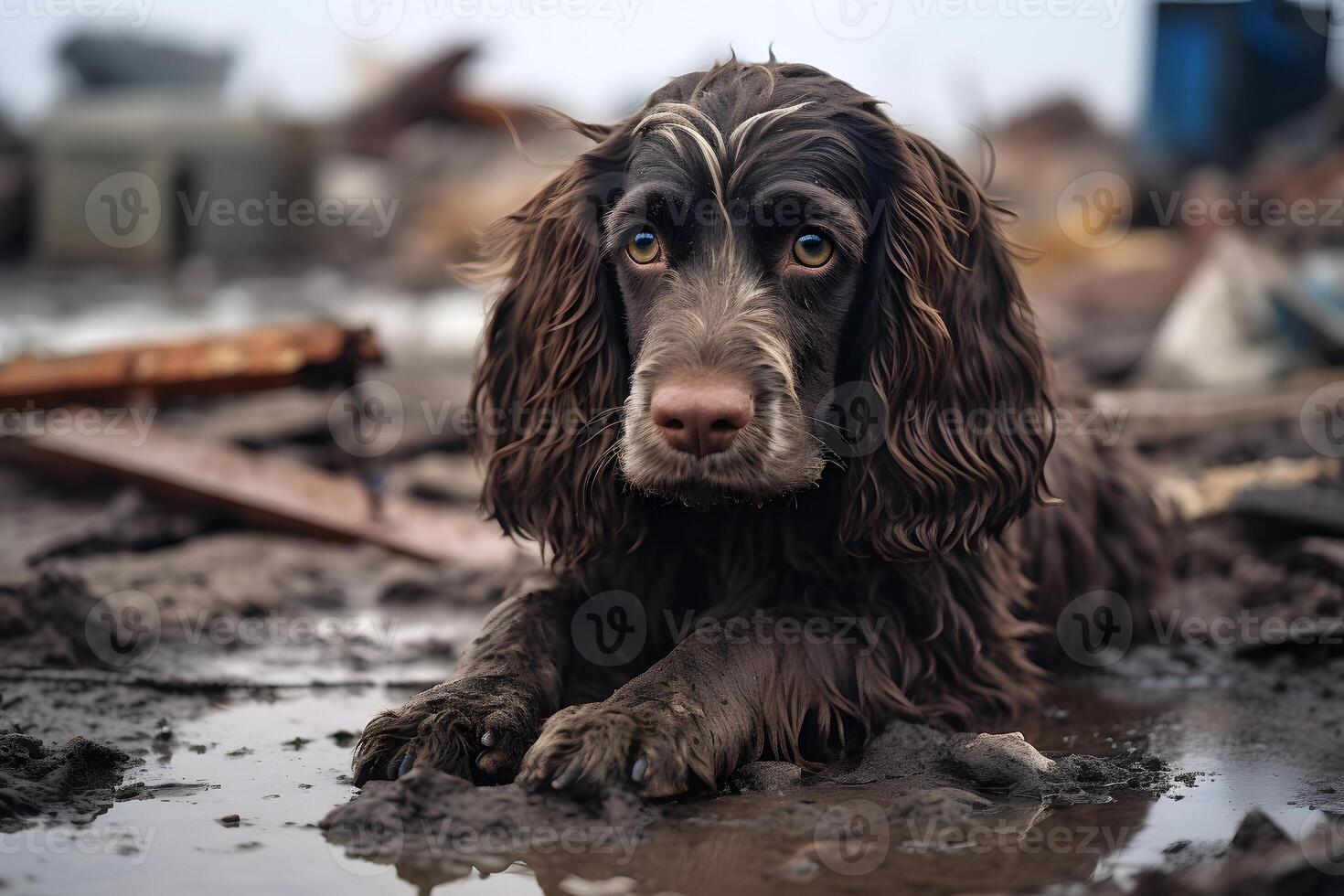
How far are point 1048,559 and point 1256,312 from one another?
609cm

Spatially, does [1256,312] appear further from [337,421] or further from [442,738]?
[442,738]

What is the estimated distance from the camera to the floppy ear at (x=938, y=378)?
3.60 metres

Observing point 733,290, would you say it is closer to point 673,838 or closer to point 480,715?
point 480,715

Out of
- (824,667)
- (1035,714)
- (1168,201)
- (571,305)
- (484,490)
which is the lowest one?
(1035,714)

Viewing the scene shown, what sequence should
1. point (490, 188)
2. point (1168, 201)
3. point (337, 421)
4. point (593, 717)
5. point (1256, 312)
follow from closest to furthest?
point (593, 717)
point (337, 421)
point (1256, 312)
point (1168, 201)
point (490, 188)

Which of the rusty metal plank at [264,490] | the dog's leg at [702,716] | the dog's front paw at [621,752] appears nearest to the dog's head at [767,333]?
the dog's leg at [702,716]

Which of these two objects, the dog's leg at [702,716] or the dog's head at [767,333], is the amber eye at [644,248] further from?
the dog's leg at [702,716]

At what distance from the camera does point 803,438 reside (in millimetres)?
3373

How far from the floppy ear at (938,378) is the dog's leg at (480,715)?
88cm

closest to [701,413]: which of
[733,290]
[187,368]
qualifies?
[733,290]

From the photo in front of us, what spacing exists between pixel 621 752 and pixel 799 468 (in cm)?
86

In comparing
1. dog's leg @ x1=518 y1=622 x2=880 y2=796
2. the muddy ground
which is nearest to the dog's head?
dog's leg @ x1=518 y1=622 x2=880 y2=796

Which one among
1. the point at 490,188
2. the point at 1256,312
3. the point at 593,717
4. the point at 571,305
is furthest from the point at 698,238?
the point at 490,188

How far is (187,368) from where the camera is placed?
589 centimetres
